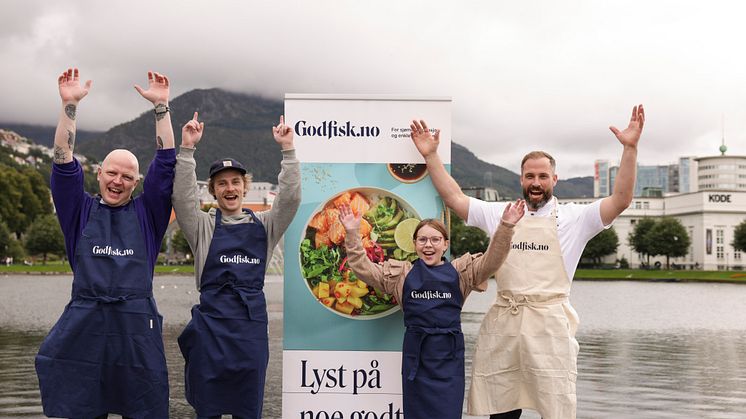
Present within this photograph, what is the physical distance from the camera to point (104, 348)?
4.68 meters

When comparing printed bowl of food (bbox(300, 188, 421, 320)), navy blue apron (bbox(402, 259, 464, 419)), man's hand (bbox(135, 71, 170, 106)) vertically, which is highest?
man's hand (bbox(135, 71, 170, 106))

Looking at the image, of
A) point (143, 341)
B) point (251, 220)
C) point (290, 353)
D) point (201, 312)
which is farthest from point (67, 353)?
point (290, 353)

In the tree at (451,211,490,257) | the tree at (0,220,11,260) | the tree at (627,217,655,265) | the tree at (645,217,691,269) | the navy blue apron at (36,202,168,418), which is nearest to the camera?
the navy blue apron at (36,202,168,418)

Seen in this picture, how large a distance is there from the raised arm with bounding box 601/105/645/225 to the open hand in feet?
6.01

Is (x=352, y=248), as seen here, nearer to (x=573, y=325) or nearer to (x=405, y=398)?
(x=405, y=398)

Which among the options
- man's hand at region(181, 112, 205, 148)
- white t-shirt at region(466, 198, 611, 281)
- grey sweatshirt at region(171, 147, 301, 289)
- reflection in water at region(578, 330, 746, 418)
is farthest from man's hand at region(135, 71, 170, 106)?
reflection in water at region(578, 330, 746, 418)

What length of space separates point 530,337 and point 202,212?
2.47 metres

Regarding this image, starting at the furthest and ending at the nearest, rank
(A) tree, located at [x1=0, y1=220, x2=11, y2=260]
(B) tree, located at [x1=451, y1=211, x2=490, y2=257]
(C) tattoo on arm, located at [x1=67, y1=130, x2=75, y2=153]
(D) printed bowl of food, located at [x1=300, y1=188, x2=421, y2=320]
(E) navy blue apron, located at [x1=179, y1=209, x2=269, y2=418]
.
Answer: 1. (B) tree, located at [x1=451, y1=211, x2=490, y2=257]
2. (A) tree, located at [x1=0, y1=220, x2=11, y2=260]
3. (D) printed bowl of food, located at [x1=300, y1=188, x2=421, y2=320]
4. (E) navy blue apron, located at [x1=179, y1=209, x2=269, y2=418]
5. (C) tattoo on arm, located at [x1=67, y1=130, x2=75, y2=153]

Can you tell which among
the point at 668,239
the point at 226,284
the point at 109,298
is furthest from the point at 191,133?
the point at 668,239

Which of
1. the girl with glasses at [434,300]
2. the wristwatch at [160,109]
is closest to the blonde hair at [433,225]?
the girl with glasses at [434,300]

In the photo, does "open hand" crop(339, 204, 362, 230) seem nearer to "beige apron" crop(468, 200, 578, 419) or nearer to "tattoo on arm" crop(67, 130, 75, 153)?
"beige apron" crop(468, 200, 578, 419)

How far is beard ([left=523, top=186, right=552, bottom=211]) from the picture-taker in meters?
5.45

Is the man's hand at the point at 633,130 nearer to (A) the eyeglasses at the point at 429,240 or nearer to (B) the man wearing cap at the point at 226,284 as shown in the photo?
(A) the eyeglasses at the point at 429,240

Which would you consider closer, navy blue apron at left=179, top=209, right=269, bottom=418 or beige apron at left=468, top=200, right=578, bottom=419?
navy blue apron at left=179, top=209, right=269, bottom=418
